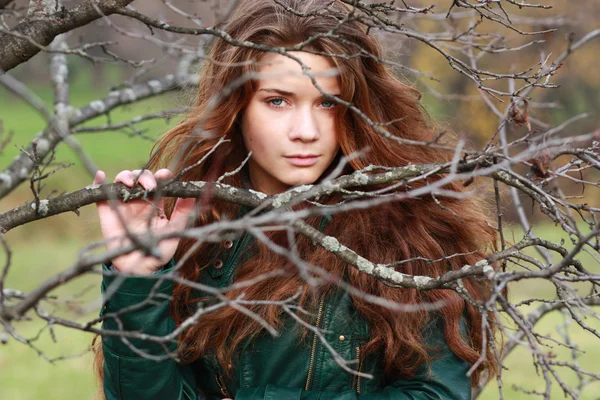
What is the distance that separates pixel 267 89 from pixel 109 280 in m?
0.70

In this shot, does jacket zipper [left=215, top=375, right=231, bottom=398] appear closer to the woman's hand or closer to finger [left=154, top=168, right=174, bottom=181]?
the woman's hand

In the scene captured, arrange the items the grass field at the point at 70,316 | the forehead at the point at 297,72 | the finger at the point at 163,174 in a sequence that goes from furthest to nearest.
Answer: the grass field at the point at 70,316
the forehead at the point at 297,72
the finger at the point at 163,174

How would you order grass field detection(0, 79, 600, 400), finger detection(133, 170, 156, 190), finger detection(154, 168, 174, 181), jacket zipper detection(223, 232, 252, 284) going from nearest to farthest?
finger detection(133, 170, 156, 190)
finger detection(154, 168, 174, 181)
jacket zipper detection(223, 232, 252, 284)
grass field detection(0, 79, 600, 400)

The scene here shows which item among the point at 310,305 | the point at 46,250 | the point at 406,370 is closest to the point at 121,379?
the point at 310,305

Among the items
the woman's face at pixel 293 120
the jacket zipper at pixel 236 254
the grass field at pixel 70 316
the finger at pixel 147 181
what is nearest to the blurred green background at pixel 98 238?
the grass field at pixel 70 316

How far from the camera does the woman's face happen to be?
2.11m

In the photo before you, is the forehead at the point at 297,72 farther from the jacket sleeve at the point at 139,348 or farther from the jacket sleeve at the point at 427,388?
the jacket sleeve at the point at 427,388

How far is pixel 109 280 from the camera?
1936 mm

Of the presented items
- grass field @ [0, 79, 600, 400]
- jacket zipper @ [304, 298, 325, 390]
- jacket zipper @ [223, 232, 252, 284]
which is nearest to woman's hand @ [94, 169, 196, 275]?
grass field @ [0, 79, 600, 400]

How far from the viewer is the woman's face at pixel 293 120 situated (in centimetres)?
211

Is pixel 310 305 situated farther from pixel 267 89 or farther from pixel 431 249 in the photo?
pixel 267 89

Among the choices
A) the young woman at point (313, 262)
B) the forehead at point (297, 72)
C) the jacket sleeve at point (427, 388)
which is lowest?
the jacket sleeve at point (427, 388)

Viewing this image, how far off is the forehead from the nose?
60mm

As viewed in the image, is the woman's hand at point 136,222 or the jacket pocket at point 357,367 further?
the jacket pocket at point 357,367
